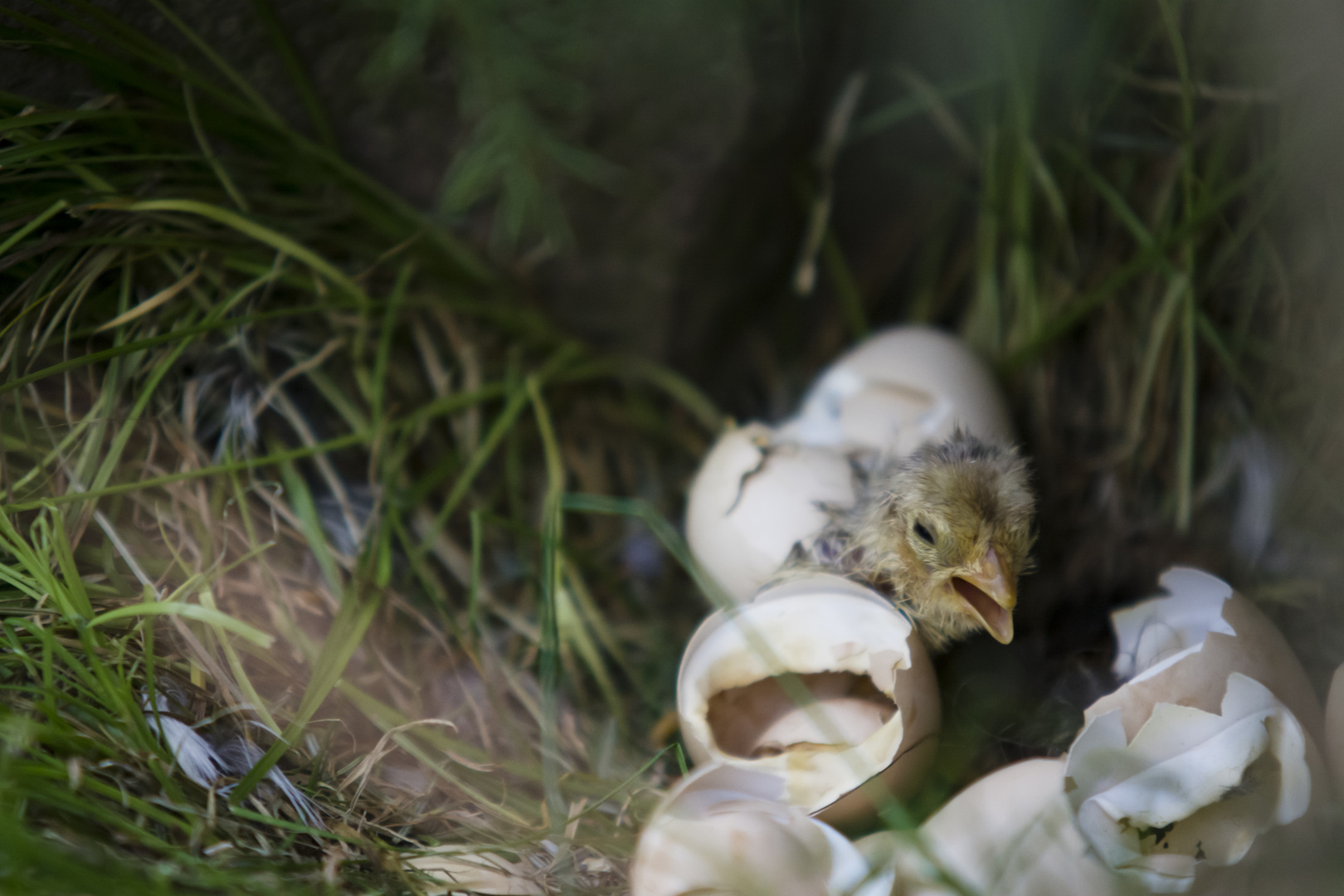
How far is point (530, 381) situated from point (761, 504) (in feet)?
1.38

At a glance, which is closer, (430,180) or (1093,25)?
(1093,25)

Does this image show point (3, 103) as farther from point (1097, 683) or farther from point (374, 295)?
point (1097, 683)

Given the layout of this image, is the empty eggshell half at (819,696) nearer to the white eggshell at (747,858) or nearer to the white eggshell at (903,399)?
the white eggshell at (747,858)

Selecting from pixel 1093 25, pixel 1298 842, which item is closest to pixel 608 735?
pixel 1298 842

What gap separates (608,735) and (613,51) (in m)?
0.95

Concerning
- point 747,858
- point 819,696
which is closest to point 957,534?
point 819,696

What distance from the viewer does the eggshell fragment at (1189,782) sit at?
28.7 inches

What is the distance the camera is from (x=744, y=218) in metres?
1.41

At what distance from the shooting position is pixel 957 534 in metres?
0.84

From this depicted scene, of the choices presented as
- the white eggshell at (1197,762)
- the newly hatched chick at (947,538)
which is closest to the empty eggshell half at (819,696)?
the newly hatched chick at (947,538)

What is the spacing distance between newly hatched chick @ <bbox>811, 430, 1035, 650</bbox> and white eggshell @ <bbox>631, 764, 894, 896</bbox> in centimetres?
27

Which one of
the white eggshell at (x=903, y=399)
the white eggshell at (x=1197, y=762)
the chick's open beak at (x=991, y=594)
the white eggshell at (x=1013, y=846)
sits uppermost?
the white eggshell at (x=903, y=399)

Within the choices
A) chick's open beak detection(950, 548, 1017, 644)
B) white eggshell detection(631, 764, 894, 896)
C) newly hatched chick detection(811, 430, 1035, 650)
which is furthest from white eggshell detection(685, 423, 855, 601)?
white eggshell detection(631, 764, 894, 896)

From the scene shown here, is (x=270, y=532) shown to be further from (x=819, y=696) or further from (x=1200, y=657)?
(x=1200, y=657)
